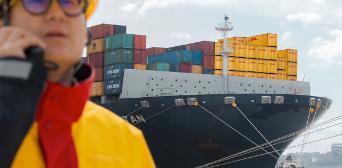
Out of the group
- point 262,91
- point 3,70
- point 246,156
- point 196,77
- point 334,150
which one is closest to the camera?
point 3,70

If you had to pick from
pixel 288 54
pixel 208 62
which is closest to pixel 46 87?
pixel 208 62

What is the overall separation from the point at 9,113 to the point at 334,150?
658 ft

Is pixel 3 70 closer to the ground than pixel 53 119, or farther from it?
farther from it

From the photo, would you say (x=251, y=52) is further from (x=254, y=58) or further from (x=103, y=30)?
(x=103, y=30)

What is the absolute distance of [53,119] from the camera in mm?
1628

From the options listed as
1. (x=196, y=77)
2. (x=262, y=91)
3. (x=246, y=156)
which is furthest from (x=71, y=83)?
(x=262, y=91)

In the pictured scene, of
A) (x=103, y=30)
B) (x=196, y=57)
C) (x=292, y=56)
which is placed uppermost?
(x=103, y=30)

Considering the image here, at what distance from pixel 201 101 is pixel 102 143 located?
841 inches

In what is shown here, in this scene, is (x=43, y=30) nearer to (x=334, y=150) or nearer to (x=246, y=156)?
(x=246, y=156)

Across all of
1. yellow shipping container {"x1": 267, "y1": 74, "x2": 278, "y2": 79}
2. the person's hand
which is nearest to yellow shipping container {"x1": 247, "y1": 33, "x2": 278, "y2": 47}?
yellow shipping container {"x1": 267, "y1": 74, "x2": 278, "y2": 79}

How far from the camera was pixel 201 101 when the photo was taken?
23281 mm

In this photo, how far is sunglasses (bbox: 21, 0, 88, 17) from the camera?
1635 mm

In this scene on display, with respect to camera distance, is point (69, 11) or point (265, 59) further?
point (265, 59)

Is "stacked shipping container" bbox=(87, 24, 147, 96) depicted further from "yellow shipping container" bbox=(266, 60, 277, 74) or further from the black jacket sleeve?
the black jacket sleeve
